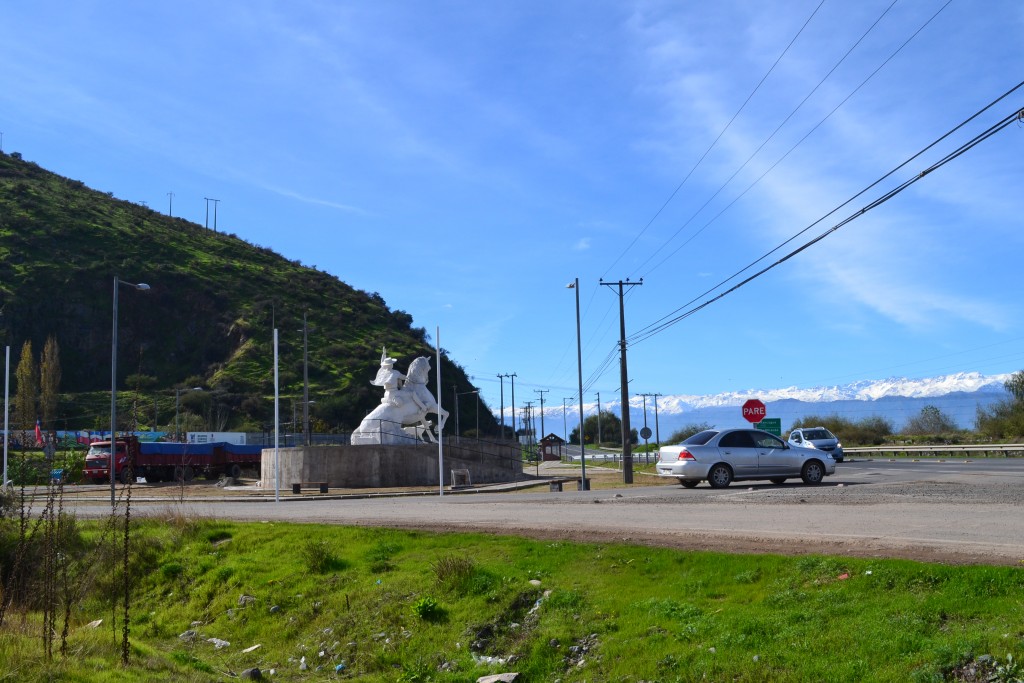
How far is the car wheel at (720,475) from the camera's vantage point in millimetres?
24750

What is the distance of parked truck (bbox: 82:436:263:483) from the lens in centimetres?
4534

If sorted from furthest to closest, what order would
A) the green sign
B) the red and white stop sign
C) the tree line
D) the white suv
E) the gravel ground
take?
the tree line
the white suv
the green sign
the red and white stop sign
the gravel ground

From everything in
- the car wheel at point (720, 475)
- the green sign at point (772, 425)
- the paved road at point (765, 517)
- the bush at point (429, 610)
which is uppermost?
the green sign at point (772, 425)

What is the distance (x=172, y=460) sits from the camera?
4925 centimetres

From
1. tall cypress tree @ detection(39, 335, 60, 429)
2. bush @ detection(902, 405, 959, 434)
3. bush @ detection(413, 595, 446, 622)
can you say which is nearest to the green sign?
bush @ detection(413, 595, 446, 622)

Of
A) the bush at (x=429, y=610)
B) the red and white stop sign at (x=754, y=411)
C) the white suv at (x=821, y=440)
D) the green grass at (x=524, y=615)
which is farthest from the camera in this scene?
the white suv at (x=821, y=440)

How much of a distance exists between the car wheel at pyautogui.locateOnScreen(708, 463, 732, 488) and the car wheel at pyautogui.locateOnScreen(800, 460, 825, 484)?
2.06 meters

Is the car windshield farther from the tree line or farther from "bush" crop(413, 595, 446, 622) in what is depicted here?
the tree line

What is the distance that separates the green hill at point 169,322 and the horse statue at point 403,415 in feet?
133

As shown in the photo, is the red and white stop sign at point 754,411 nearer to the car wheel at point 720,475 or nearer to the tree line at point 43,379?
the car wheel at point 720,475

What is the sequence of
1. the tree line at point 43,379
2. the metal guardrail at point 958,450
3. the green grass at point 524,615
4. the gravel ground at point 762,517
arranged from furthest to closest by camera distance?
the tree line at point 43,379 < the metal guardrail at point 958,450 < the gravel ground at point 762,517 < the green grass at point 524,615

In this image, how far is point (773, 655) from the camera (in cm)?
823

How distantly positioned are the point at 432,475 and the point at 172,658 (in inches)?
1087

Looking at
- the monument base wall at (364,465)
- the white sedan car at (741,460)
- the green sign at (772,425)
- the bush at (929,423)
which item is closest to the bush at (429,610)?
the white sedan car at (741,460)
